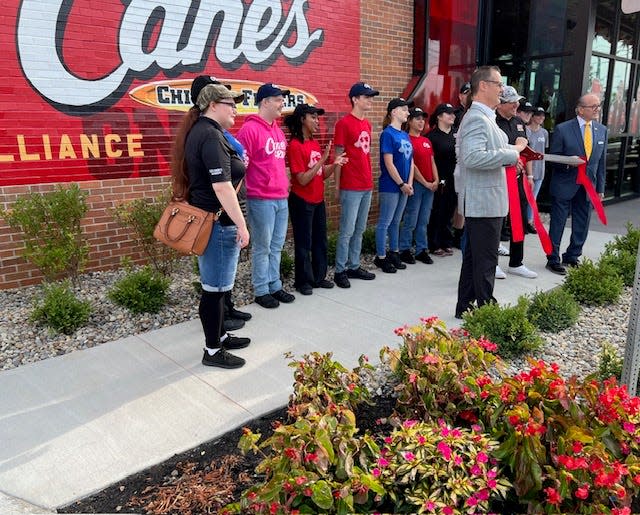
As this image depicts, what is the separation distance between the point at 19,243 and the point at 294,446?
4.15m

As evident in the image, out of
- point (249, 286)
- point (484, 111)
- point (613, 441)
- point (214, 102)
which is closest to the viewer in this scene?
point (613, 441)

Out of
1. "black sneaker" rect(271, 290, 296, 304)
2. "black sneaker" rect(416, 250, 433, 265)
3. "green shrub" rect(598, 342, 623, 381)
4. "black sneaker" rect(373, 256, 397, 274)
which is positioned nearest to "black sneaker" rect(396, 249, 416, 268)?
"black sneaker" rect(416, 250, 433, 265)

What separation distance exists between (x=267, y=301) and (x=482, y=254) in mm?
1942

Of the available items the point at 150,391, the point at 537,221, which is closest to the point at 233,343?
the point at 150,391

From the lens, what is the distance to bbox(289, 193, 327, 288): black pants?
16.5ft

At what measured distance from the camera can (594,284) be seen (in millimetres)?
4723

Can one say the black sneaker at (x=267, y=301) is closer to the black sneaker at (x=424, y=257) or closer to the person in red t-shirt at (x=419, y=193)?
the person in red t-shirt at (x=419, y=193)

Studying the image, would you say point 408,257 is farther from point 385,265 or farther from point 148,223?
point 148,223

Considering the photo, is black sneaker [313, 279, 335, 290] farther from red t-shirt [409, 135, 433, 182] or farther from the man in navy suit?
the man in navy suit

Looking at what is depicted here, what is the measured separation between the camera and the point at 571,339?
4.01 metres

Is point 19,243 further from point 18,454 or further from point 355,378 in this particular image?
point 355,378

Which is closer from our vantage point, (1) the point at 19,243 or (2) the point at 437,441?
(2) the point at 437,441

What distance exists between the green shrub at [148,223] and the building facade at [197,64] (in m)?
0.25

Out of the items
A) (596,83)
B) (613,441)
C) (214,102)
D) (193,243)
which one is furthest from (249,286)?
(596,83)
